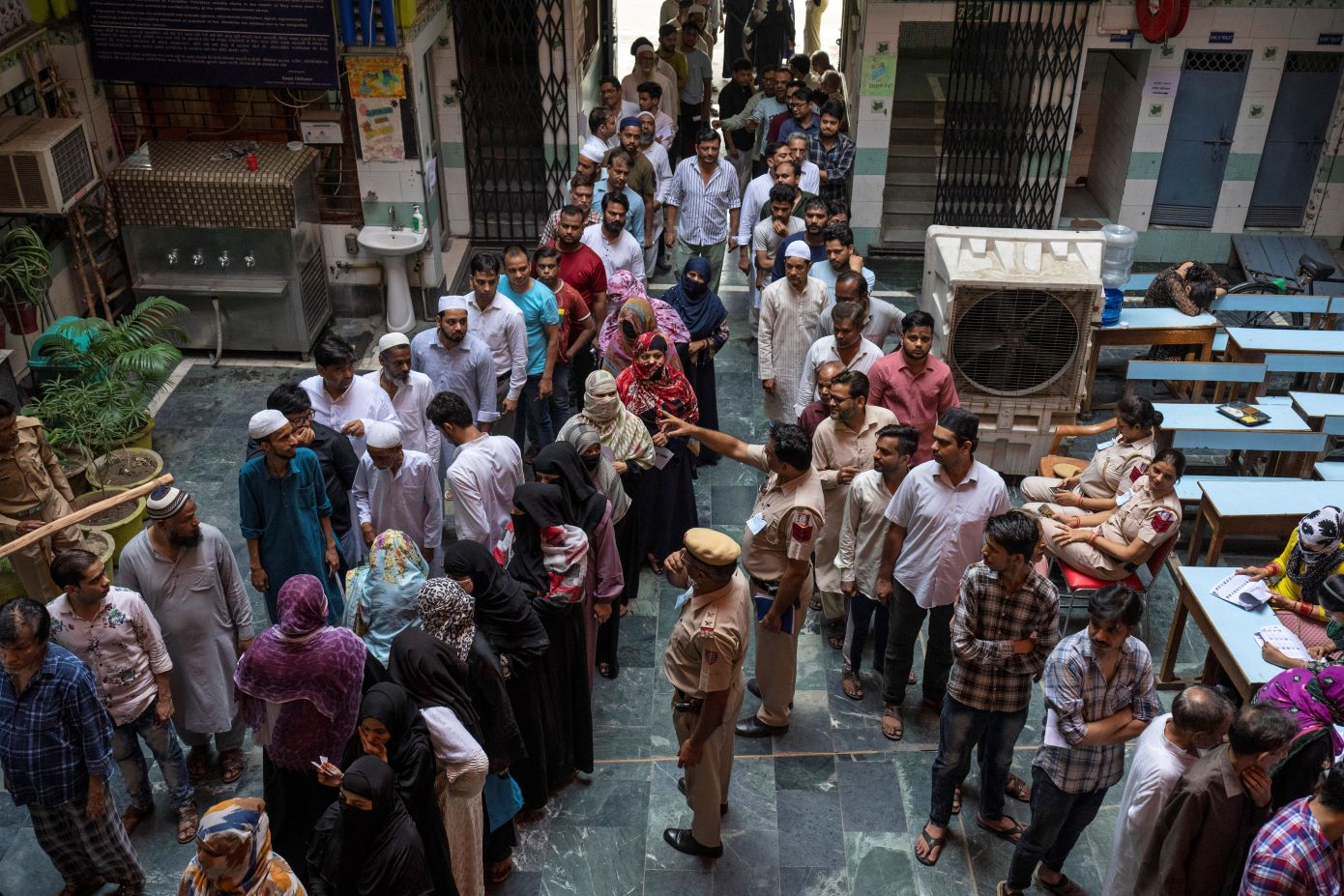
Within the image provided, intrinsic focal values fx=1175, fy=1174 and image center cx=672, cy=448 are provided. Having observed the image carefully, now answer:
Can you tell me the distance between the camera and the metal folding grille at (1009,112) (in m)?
10.2

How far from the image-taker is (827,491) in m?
5.66

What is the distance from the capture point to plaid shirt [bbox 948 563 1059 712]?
4.32m

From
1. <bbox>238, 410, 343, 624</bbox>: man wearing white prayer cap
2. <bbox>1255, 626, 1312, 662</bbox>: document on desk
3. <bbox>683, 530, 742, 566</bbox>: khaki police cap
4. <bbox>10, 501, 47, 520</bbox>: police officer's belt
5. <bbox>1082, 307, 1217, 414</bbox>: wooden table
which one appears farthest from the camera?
<bbox>1082, 307, 1217, 414</bbox>: wooden table

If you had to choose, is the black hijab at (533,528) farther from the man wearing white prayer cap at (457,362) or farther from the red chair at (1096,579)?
the red chair at (1096,579)

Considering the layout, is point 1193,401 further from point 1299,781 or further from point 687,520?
point 1299,781

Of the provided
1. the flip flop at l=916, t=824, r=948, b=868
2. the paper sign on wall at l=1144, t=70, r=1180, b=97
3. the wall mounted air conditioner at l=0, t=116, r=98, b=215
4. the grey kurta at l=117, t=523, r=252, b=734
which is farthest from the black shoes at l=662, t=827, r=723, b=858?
the paper sign on wall at l=1144, t=70, r=1180, b=97

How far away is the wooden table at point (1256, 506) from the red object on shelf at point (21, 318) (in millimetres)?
7182

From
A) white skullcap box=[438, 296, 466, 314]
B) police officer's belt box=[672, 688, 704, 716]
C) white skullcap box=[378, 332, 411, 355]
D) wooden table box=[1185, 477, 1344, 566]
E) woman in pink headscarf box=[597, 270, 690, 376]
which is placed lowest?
wooden table box=[1185, 477, 1344, 566]

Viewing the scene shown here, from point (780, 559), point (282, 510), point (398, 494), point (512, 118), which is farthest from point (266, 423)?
point (512, 118)

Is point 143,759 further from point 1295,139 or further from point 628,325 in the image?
point 1295,139

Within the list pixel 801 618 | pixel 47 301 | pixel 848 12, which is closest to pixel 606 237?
pixel 801 618

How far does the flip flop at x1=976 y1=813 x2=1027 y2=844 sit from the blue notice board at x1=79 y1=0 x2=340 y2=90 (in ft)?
21.5

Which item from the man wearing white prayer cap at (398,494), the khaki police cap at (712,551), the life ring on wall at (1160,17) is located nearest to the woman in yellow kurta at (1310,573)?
the khaki police cap at (712,551)

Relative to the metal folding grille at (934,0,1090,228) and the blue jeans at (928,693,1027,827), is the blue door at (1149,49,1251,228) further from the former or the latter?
the blue jeans at (928,693,1027,827)
